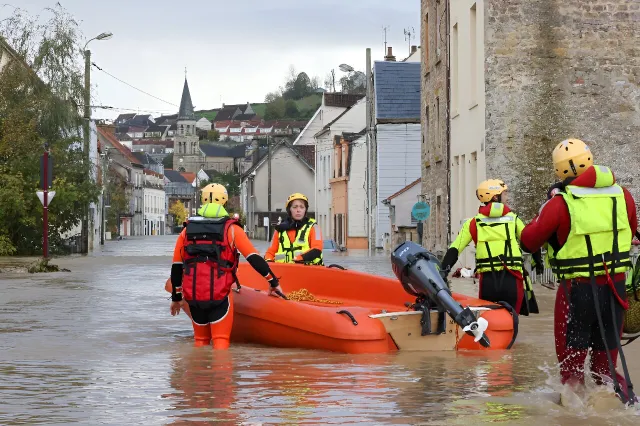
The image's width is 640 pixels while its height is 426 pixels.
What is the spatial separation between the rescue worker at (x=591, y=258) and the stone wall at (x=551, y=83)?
60.1 feet

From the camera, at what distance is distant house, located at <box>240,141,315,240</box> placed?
9000cm

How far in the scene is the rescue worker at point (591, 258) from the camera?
24.2ft

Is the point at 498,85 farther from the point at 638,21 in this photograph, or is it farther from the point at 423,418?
the point at 423,418

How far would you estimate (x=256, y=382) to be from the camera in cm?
948

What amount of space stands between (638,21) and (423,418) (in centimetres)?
1990

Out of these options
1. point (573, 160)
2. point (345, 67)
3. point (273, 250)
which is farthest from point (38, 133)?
point (573, 160)

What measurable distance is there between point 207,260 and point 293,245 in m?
2.89

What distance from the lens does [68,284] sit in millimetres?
25000

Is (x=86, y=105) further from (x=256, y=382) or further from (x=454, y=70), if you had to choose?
(x=256, y=382)

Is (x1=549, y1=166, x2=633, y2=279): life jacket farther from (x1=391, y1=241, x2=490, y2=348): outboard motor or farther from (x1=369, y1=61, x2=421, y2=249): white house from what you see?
(x1=369, y1=61, x2=421, y2=249): white house

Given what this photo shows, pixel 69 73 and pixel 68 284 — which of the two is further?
pixel 69 73

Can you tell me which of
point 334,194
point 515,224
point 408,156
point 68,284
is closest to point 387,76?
point 408,156

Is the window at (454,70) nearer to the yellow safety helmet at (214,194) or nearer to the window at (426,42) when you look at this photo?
the window at (426,42)

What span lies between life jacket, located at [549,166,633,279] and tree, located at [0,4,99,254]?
3425 cm
